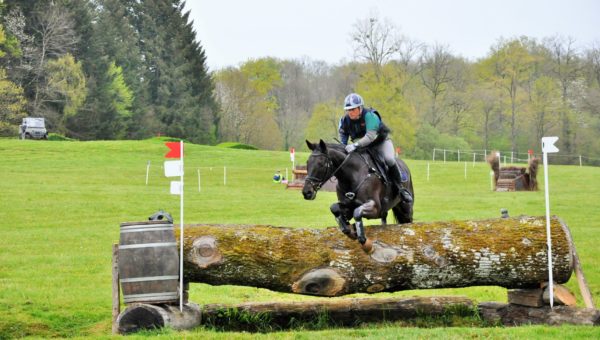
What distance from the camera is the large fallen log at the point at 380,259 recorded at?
9609mm

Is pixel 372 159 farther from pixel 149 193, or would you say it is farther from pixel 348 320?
pixel 149 193

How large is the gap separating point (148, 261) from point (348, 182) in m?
2.99

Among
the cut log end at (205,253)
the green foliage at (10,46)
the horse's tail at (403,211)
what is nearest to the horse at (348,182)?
the horse's tail at (403,211)

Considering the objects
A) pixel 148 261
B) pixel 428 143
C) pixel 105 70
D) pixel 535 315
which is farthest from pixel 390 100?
pixel 148 261

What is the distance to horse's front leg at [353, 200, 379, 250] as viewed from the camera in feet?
31.5

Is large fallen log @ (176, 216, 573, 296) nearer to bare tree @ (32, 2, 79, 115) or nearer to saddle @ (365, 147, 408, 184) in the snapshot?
saddle @ (365, 147, 408, 184)

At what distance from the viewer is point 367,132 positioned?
10.8m

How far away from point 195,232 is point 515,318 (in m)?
4.16

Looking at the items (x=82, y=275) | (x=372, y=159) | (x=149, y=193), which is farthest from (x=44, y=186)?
(x=372, y=159)

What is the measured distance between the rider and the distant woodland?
5790 cm

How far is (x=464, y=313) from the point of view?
1034 centimetres

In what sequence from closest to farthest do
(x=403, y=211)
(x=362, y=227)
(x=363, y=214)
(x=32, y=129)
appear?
(x=362, y=227) → (x=363, y=214) → (x=403, y=211) → (x=32, y=129)

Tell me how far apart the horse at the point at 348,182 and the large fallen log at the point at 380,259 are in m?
0.35

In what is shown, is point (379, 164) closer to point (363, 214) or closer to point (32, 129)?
point (363, 214)
